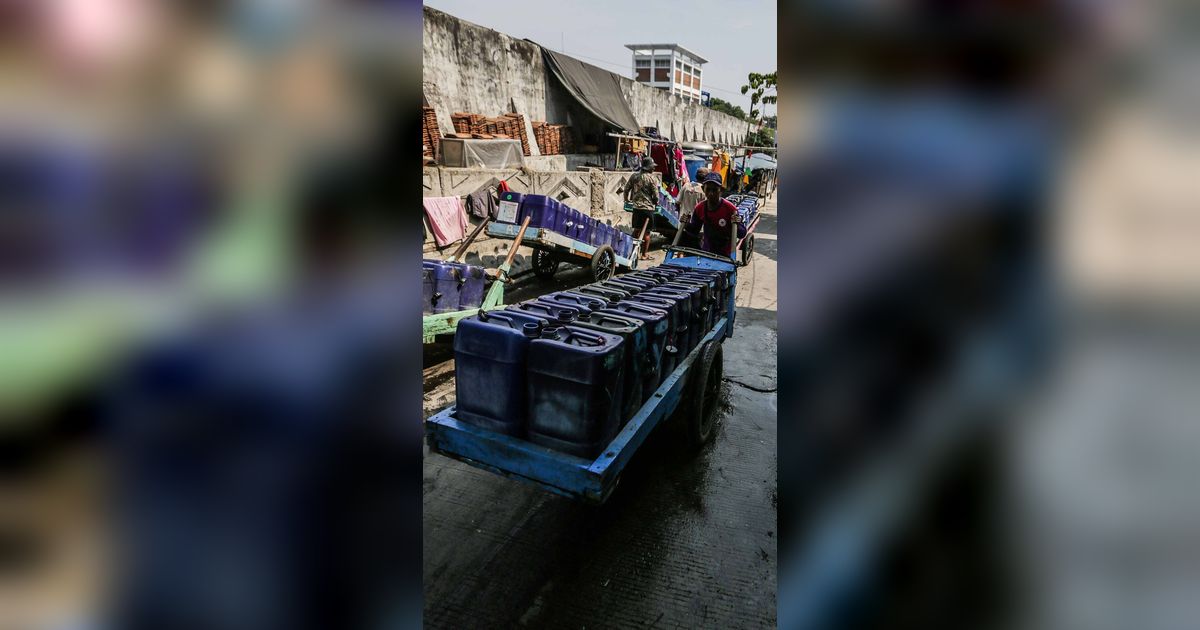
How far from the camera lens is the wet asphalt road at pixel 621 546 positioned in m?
3.17

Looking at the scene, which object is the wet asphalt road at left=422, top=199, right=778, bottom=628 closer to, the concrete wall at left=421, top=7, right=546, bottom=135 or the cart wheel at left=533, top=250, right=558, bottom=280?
the cart wheel at left=533, top=250, right=558, bottom=280

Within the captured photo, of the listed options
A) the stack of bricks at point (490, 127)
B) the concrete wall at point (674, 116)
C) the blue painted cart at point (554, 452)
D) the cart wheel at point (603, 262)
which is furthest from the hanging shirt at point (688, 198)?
the concrete wall at point (674, 116)

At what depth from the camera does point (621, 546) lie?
12.3 feet

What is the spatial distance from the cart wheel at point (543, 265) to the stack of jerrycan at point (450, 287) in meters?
4.02

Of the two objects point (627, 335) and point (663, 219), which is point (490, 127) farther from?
point (627, 335)
